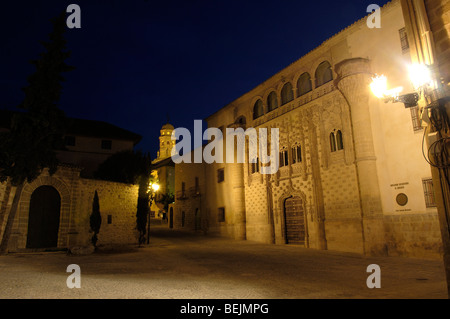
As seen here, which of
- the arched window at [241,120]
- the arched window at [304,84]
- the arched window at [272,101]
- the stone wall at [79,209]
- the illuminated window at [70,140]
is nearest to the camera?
the stone wall at [79,209]

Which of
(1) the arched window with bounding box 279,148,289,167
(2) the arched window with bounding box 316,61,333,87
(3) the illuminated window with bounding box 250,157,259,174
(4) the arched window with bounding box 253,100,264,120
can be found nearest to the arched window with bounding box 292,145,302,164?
(1) the arched window with bounding box 279,148,289,167

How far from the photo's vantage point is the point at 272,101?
20781mm

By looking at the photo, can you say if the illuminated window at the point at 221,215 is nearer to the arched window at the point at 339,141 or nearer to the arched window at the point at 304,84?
the arched window at the point at 304,84

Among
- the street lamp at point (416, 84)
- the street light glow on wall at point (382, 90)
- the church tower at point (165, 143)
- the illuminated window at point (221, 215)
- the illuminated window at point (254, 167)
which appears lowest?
the illuminated window at point (221, 215)

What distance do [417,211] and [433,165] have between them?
26.2 feet

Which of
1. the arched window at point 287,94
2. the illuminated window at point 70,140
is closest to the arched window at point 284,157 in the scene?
the arched window at point 287,94

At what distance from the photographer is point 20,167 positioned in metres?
14.0

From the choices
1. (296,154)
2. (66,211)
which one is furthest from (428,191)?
(66,211)

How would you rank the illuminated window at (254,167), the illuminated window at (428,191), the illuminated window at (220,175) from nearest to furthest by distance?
the illuminated window at (428,191) → the illuminated window at (254,167) → the illuminated window at (220,175)

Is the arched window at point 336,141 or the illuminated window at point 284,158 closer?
the arched window at point 336,141

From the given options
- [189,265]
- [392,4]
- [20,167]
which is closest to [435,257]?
[189,265]

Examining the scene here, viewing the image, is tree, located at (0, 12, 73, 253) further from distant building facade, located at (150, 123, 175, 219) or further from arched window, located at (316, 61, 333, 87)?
distant building facade, located at (150, 123, 175, 219)

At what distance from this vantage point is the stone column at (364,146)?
13.1 metres

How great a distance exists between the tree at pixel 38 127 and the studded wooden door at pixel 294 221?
13693 mm
